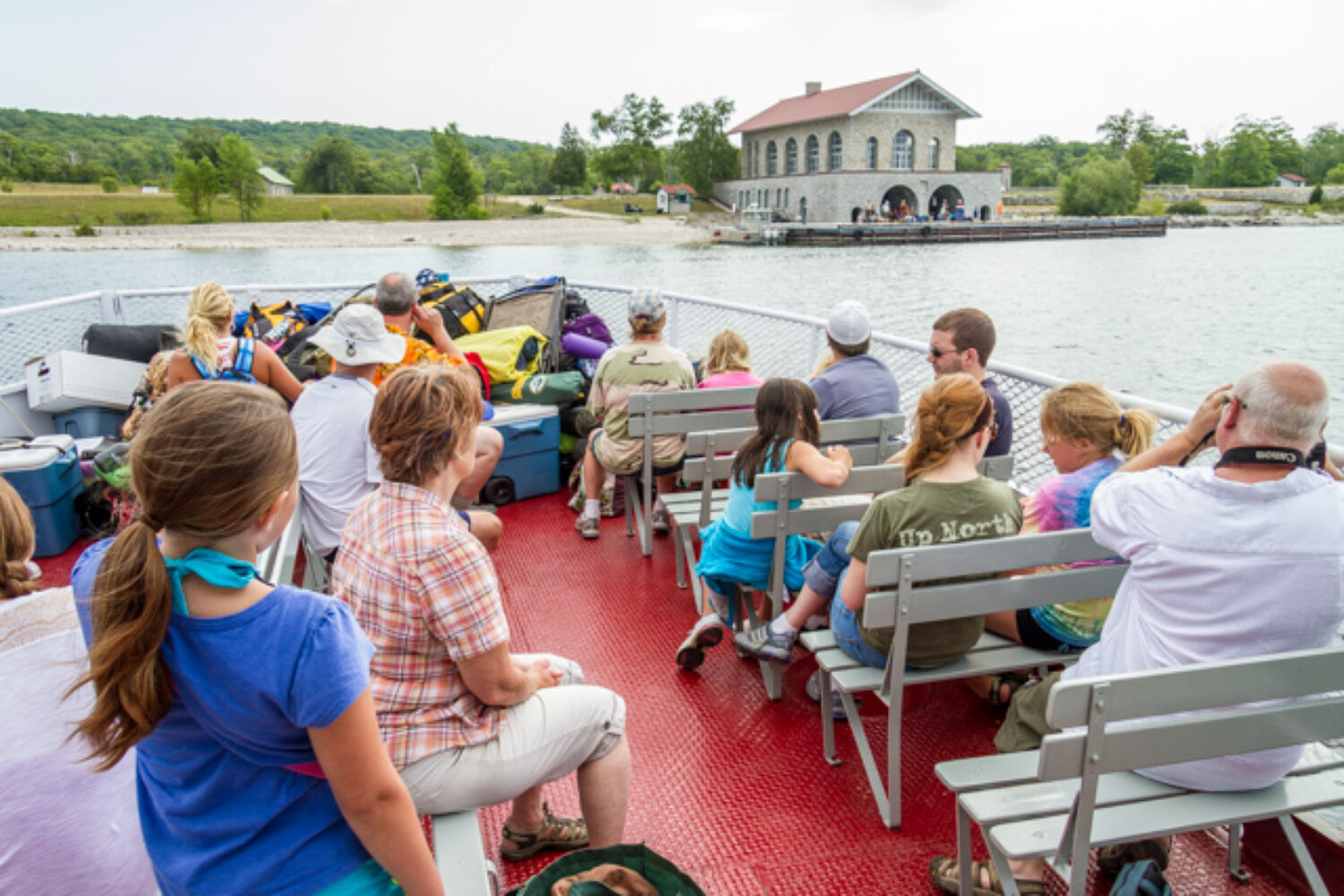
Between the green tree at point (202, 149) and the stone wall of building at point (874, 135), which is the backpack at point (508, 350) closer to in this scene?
the stone wall of building at point (874, 135)

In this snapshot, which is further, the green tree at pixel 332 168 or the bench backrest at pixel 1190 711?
the green tree at pixel 332 168

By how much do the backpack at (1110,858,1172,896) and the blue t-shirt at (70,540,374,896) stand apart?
1.49m

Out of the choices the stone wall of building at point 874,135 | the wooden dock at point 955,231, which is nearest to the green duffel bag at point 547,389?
the wooden dock at point 955,231

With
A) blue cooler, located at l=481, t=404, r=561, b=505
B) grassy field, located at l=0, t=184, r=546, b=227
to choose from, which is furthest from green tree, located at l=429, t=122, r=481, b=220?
blue cooler, located at l=481, t=404, r=561, b=505

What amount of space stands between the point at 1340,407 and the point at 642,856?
1950cm

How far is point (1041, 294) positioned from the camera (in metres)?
33.4

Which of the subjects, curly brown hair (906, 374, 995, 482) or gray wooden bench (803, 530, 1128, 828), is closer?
gray wooden bench (803, 530, 1128, 828)

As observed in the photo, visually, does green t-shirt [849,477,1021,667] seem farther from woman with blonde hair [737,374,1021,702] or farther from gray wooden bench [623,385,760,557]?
gray wooden bench [623,385,760,557]

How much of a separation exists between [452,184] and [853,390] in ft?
223

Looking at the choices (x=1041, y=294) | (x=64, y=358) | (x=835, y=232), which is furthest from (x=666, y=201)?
(x=64, y=358)

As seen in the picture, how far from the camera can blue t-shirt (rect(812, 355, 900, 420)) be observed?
3730 millimetres

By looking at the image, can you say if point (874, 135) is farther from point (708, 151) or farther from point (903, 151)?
point (708, 151)

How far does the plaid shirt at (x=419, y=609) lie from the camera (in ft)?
5.42

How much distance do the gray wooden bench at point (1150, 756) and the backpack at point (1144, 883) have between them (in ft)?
0.39
